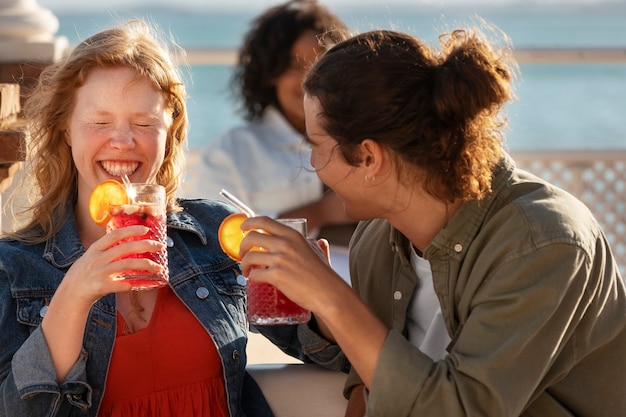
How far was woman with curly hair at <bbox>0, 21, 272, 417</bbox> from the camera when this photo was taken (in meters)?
2.29

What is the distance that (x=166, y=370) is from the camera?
2.50 meters

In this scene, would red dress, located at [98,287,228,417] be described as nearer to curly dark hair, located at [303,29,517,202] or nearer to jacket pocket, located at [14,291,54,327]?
jacket pocket, located at [14,291,54,327]

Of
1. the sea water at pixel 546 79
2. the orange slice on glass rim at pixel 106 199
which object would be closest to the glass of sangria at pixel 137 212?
the orange slice on glass rim at pixel 106 199

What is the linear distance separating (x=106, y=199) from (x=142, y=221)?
4.2 inches

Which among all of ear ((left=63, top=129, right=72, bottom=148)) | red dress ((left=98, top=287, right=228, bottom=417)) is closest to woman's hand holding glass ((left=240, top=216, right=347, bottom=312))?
red dress ((left=98, top=287, right=228, bottom=417))

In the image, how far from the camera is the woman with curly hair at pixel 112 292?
2.29 m

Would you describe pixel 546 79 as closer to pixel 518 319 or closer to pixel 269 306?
pixel 269 306

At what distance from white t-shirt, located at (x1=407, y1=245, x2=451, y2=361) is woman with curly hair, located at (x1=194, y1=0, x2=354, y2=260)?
228cm

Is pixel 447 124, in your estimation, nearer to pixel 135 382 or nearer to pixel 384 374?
pixel 384 374

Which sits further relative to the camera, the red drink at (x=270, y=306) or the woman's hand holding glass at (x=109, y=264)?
the red drink at (x=270, y=306)

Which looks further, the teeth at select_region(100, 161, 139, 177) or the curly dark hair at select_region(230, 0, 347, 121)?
the curly dark hair at select_region(230, 0, 347, 121)

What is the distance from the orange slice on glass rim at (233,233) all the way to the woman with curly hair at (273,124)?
98.0 inches

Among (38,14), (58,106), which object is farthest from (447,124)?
(38,14)

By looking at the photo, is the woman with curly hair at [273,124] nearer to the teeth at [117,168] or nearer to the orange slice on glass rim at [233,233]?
the teeth at [117,168]
